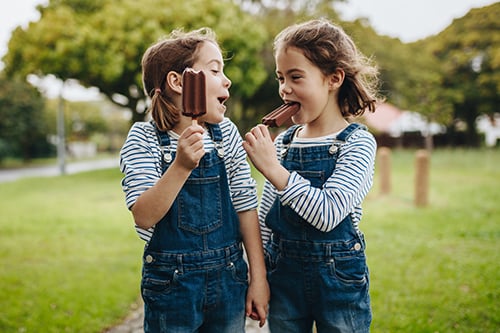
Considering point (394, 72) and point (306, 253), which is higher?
point (394, 72)

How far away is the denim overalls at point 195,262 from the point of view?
1728 millimetres

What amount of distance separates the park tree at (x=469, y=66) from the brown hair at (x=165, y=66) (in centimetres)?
2639

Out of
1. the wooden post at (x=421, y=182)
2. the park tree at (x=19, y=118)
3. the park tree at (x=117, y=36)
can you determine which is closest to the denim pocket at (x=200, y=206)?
the wooden post at (x=421, y=182)

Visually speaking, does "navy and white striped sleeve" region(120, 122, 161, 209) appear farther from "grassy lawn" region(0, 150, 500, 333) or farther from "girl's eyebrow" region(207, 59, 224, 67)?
"grassy lawn" region(0, 150, 500, 333)

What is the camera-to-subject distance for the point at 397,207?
9.10m

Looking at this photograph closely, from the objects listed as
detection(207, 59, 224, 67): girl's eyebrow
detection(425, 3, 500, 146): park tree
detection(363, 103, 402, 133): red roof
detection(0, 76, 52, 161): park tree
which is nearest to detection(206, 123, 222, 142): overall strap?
detection(207, 59, 224, 67): girl's eyebrow

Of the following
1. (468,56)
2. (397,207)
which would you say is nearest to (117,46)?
(397,207)

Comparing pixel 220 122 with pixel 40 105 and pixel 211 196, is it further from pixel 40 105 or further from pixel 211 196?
pixel 40 105

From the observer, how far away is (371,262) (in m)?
5.46

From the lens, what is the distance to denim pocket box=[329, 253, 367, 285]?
1806mm

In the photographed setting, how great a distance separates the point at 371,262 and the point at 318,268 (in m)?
3.91

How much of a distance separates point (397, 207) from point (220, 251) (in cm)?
794

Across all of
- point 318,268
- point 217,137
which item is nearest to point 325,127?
point 217,137

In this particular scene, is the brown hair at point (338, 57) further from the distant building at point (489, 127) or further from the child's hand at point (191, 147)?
the distant building at point (489, 127)
